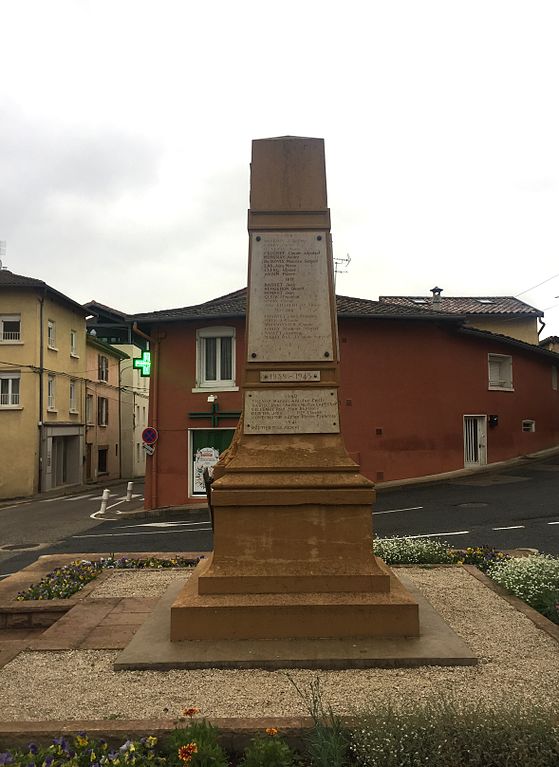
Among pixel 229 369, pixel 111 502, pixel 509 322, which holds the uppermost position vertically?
pixel 509 322

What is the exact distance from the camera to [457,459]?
2073cm

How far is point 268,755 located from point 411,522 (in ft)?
36.7

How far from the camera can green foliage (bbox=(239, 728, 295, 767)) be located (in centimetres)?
290

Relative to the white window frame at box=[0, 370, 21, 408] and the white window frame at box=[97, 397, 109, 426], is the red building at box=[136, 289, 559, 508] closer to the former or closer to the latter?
the white window frame at box=[0, 370, 21, 408]

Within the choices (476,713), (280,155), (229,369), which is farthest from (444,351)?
(476,713)

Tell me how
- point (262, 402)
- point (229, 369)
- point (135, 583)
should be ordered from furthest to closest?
point (229, 369)
point (135, 583)
point (262, 402)

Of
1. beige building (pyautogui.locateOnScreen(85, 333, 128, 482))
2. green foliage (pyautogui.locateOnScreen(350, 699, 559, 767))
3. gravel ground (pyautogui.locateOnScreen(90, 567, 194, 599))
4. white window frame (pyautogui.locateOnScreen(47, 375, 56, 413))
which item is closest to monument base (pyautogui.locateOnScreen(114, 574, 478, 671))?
green foliage (pyautogui.locateOnScreen(350, 699, 559, 767))

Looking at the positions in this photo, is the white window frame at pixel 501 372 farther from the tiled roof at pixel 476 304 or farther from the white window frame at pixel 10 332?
the white window frame at pixel 10 332

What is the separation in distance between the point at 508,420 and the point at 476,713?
2175cm

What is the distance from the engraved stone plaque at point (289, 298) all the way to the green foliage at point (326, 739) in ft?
9.89

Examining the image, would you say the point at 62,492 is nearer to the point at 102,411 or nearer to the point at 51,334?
the point at 51,334

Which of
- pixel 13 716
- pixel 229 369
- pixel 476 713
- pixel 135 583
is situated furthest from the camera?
pixel 229 369

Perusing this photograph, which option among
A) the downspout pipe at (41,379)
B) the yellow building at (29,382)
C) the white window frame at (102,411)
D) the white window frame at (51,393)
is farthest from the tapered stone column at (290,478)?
the white window frame at (102,411)

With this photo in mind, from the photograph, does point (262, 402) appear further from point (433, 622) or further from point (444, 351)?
point (444, 351)
